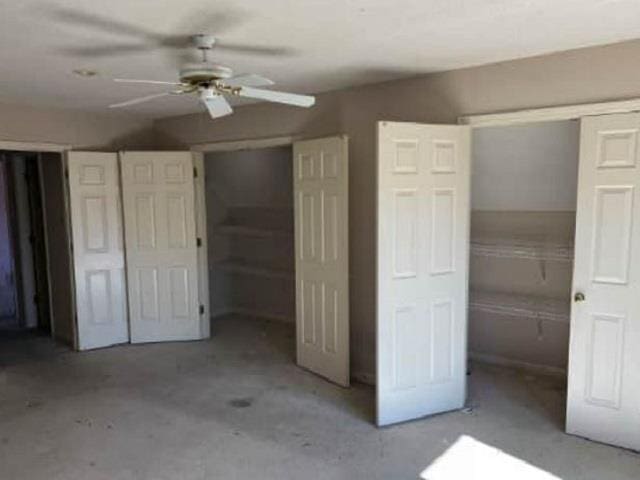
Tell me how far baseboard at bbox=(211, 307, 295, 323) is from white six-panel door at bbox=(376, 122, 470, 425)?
2.95m

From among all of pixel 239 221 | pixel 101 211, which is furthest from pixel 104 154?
pixel 239 221

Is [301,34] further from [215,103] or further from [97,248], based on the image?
[97,248]

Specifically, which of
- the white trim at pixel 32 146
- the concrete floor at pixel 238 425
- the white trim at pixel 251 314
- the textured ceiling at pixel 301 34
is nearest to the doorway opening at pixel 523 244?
the concrete floor at pixel 238 425

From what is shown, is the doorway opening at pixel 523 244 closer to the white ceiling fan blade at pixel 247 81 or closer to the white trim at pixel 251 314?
the white trim at pixel 251 314

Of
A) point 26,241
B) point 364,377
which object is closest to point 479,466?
point 364,377

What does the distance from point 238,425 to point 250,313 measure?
327cm

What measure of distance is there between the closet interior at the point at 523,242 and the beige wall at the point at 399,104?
890mm

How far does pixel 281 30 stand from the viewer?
265cm

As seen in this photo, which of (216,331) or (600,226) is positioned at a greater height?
(600,226)

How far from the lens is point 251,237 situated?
671cm

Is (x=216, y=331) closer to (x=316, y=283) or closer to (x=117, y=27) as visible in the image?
(x=316, y=283)

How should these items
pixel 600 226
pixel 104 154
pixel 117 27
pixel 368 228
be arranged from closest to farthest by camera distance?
1. pixel 117 27
2. pixel 600 226
3. pixel 368 228
4. pixel 104 154

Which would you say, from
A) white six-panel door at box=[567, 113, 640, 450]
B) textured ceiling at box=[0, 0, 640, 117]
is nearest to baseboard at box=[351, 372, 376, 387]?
white six-panel door at box=[567, 113, 640, 450]

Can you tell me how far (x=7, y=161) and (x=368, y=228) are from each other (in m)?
4.42
